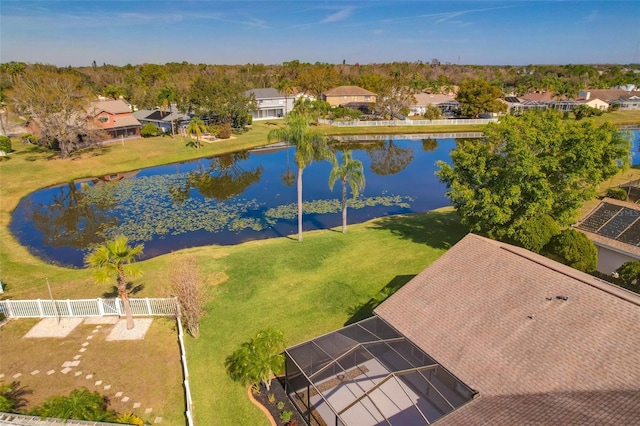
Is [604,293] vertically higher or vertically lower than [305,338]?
higher

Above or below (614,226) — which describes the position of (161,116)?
above

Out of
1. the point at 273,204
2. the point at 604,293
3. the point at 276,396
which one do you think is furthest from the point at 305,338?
the point at 273,204

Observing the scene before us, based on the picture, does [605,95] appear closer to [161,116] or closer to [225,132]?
[225,132]

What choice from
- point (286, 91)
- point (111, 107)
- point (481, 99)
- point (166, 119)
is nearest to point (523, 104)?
point (481, 99)

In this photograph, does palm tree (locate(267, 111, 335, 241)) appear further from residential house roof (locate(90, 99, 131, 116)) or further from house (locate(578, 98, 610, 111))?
house (locate(578, 98, 610, 111))

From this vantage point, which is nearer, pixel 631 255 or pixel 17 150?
pixel 631 255

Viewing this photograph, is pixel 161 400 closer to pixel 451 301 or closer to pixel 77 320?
pixel 77 320
